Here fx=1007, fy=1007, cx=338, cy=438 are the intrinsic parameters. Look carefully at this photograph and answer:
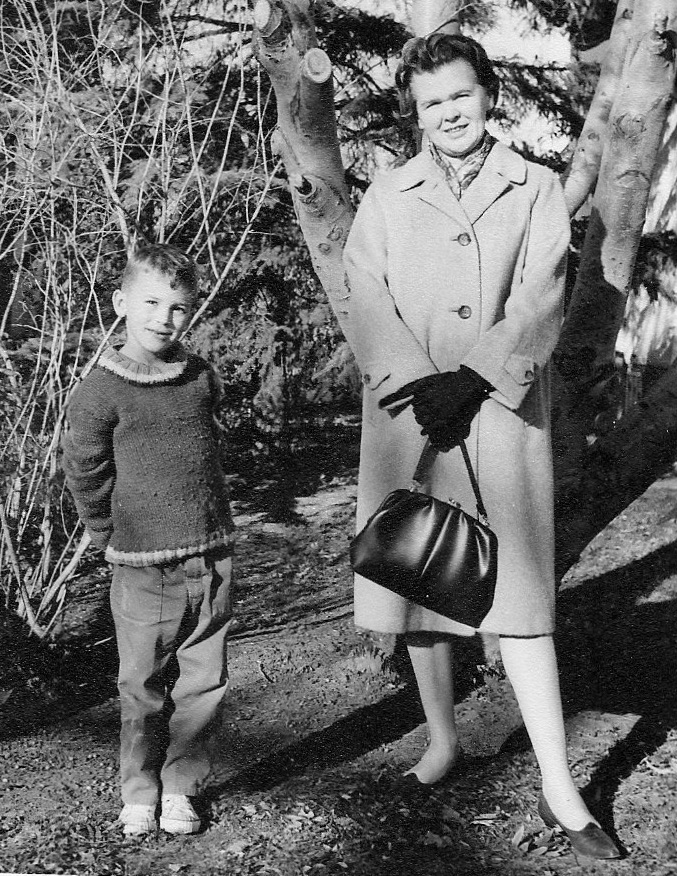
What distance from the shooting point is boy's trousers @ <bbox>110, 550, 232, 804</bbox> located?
2.53 metres

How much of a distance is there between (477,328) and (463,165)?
41 centimetres

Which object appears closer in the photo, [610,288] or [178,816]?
[178,816]

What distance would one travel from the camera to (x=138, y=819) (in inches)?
102

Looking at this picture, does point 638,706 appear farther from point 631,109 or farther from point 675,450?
point 631,109

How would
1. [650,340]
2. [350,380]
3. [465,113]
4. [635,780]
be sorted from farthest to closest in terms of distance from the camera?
[650,340] < [350,380] < [635,780] < [465,113]

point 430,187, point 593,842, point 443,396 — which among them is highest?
point 430,187

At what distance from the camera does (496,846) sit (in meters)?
2.57

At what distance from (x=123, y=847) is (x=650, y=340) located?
267 inches

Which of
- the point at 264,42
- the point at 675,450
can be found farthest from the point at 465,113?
the point at 675,450

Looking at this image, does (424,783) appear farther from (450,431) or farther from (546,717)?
(450,431)

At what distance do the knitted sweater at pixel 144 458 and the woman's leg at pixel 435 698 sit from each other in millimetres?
650

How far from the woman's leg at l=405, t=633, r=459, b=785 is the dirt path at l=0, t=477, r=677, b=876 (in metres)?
0.07

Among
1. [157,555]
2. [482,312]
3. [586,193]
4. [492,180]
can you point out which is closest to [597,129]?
[586,193]

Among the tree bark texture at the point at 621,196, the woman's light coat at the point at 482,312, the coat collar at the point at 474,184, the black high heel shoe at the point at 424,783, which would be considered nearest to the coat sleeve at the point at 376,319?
the woman's light coat at the point at 482,312
